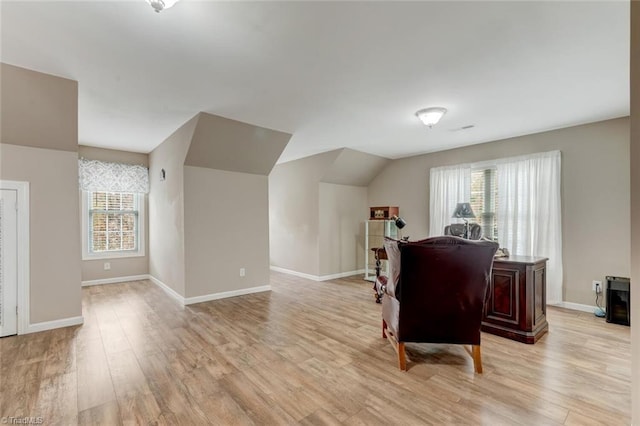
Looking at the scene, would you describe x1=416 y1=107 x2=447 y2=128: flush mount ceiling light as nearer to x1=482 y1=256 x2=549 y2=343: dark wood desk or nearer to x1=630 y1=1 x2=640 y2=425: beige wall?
x1=482 y1=256 x2=549 y2=343: dark wood desk

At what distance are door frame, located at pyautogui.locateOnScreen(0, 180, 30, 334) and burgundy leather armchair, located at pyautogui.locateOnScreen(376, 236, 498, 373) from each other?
3692 millimetres

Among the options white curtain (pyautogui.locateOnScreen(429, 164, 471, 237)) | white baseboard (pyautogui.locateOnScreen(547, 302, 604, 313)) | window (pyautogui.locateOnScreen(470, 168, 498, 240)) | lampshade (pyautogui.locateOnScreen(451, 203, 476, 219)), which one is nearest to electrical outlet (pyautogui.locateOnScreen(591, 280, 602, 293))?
white baseboard (pyautogui.locateOnScreen(547, 302, 604, 313))

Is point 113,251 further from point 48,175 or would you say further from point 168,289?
point 48,175

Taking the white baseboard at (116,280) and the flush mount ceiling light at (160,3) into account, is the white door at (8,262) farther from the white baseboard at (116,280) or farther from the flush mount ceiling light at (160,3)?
the flush mount ceiling light at (160,3)

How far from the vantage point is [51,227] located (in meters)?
3.21

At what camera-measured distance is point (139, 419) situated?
1813mm

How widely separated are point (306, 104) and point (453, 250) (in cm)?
225

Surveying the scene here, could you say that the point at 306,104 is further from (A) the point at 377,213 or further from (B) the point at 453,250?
(A) the point at 377,213

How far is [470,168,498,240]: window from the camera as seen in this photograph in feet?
15.9

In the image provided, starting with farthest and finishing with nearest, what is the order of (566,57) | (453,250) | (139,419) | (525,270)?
(525,270) → (566,57) → (453,250) → (139,419)

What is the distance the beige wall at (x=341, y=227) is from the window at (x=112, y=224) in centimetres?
A: 363

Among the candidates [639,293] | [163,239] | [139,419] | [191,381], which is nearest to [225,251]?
[163,239]

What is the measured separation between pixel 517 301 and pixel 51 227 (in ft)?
16.2

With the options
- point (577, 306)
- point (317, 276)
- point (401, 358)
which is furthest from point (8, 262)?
point (577, 306)
